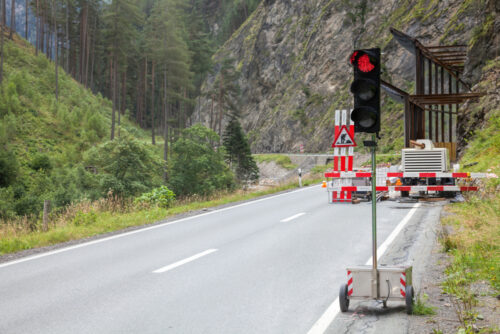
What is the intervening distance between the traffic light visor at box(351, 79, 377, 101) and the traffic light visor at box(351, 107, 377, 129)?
136mm

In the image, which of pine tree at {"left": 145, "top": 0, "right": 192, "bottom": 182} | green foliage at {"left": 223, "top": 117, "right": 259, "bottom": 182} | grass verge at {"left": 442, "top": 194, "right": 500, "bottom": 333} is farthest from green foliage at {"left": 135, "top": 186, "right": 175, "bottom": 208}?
pine tree at {"left": 145, "top": 0, "right": 192, "bottom": 182}

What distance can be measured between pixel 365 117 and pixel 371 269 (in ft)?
5.70

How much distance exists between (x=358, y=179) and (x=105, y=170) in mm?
16041

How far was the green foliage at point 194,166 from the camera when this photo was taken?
32562mm

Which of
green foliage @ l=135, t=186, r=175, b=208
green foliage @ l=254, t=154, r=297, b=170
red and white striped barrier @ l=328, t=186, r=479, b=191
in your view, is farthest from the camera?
green foliage @ l=254, t=154, r=297, b=170

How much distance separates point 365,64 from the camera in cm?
546

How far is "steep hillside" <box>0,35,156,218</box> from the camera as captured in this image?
2661 cm

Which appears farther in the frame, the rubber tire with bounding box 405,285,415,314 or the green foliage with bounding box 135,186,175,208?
the green foliage with bounding box 135,186,175,208

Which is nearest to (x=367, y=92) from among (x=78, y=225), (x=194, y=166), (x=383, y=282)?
(x=383, y=282)

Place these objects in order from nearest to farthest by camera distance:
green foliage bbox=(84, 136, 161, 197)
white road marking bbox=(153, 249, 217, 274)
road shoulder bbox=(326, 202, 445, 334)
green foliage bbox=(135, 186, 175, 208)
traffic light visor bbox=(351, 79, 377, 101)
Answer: road shoulder bbox=(326, 202, 445, 334)
traffic light visor bbox=(351, 79, 377, 101)
white road marking bbox=(153, 249, 217, 274)
green foliage bbox=(135, 186, 175, 208)
green foliage bbox=(84, 136, 161, 197)

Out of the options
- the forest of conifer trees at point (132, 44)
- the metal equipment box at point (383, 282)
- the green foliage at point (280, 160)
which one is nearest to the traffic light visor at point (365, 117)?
the metal equipment box at point (383, 282)

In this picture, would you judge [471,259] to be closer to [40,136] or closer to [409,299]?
[409,299]

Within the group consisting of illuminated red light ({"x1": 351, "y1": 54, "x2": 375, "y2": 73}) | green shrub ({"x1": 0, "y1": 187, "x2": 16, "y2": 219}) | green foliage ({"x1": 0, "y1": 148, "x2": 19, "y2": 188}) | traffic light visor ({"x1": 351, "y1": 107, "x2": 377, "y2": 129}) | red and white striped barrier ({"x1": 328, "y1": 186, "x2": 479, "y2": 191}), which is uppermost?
illuminated red light ({"x1": 351, "y1": 54, "x2": 375, "y2": 73})

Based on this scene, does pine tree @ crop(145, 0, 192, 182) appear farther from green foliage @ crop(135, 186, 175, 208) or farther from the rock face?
green foliage @ crop(135, 186, 175, 208)
